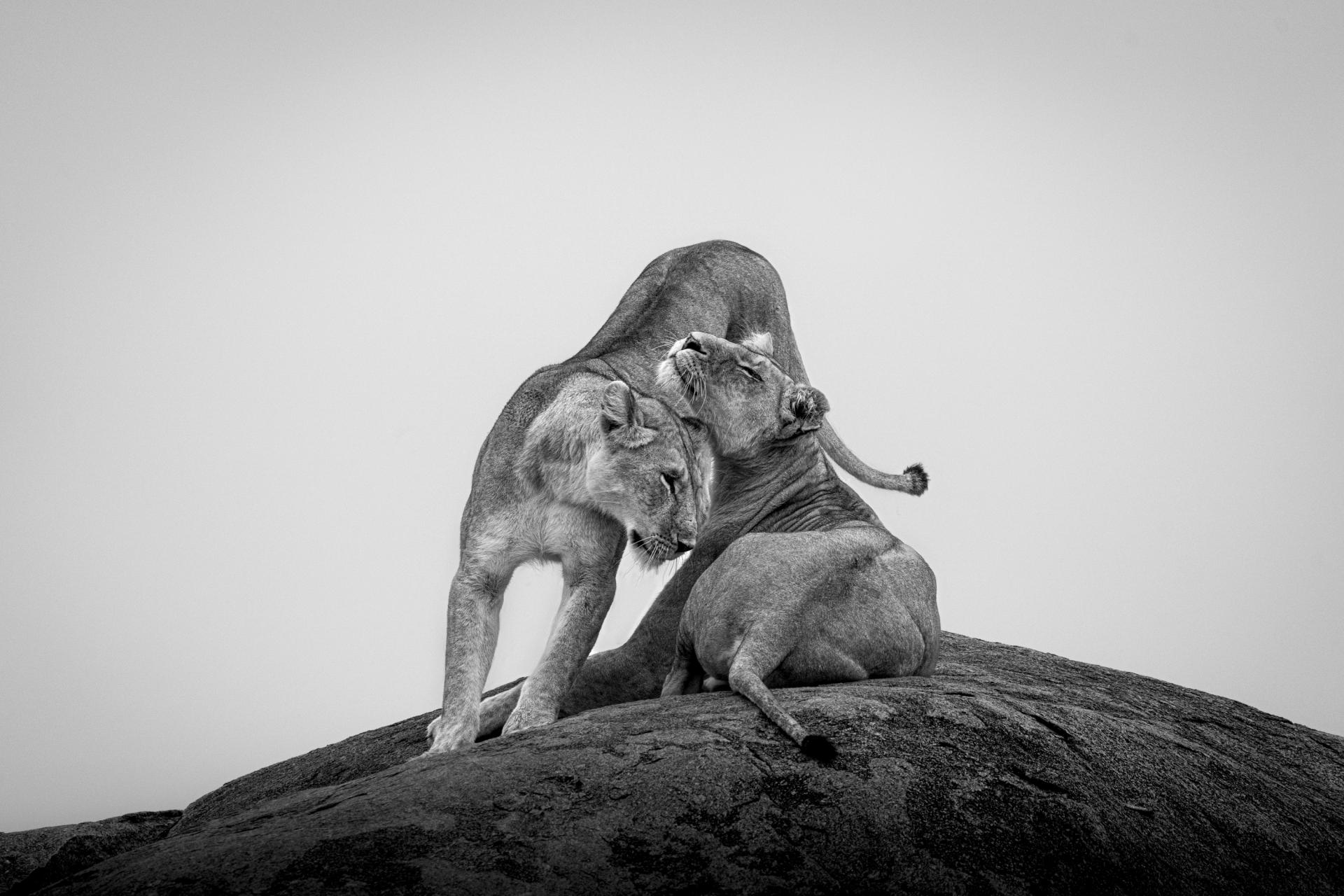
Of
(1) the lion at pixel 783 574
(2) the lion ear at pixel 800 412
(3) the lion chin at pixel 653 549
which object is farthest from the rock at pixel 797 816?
(2) the lion ear at pixel 800 412

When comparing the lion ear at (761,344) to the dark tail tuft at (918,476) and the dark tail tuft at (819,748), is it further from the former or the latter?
the dark tail tuft at (819,748)

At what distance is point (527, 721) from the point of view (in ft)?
19.8

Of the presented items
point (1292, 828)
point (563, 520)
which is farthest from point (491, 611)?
point (1292, 828)

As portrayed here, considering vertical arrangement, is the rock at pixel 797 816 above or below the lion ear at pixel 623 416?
below

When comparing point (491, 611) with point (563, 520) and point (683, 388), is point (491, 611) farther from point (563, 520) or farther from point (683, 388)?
point (683, 388)

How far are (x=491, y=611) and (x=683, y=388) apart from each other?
4.97 feet

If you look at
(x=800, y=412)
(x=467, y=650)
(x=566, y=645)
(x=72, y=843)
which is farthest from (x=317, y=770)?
(x=800, y=412)

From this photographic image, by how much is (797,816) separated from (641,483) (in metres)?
2.44

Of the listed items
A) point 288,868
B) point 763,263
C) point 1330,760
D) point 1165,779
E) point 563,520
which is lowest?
point 1330,760

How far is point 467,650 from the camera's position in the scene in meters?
6.44

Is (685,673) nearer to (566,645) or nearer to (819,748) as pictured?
(566,645)

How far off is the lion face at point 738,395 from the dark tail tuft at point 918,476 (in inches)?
33.7

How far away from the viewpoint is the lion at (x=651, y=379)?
21.3 feet

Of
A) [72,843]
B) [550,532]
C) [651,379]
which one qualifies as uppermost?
[651,379]
